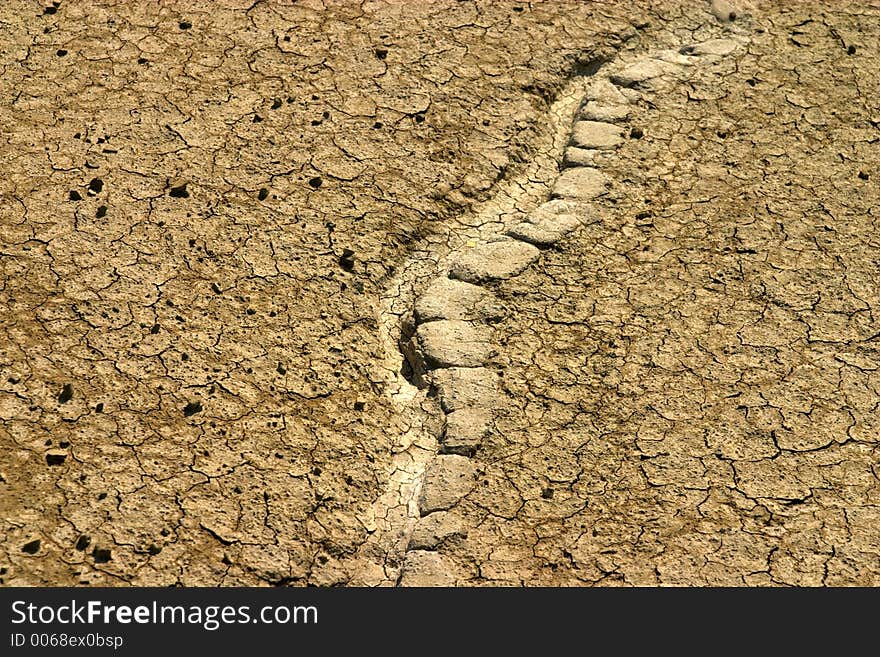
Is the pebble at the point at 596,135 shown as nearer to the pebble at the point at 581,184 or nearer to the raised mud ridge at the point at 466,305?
the raised mud ridge at the point at 466,305

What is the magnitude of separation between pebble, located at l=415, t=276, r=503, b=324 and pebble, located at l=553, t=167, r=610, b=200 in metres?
0.72

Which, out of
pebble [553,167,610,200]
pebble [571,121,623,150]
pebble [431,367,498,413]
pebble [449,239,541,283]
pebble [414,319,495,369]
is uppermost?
pebble [571,121,623,150]

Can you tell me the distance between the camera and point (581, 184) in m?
5.12

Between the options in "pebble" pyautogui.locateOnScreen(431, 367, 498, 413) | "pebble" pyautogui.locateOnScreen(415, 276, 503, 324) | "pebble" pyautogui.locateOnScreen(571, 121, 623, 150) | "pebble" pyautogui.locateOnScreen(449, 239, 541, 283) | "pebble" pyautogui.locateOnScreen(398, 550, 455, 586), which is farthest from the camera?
"pebble" pyautogui.locateOnScreen(571, 121, 623, 150)

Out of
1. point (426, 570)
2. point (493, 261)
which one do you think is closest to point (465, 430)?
point (426, 570)

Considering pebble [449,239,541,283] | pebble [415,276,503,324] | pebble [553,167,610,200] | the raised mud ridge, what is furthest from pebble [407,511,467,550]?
pebble [553,167,610,200]

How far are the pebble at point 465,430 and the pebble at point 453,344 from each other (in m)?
0.24

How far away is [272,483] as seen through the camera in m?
4.04

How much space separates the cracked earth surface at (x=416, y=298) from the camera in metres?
3.96

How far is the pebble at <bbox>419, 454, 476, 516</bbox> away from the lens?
4.07 metres

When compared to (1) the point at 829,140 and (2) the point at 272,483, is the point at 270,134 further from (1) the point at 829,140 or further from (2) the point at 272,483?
(1) the point at 829,140

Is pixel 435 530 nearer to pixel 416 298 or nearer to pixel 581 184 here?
pixel 416 298

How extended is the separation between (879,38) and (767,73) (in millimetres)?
753

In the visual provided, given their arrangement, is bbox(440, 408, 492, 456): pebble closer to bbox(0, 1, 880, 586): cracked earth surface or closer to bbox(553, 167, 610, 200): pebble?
bbox(0, 1, 880, 586): cracked earth surface
